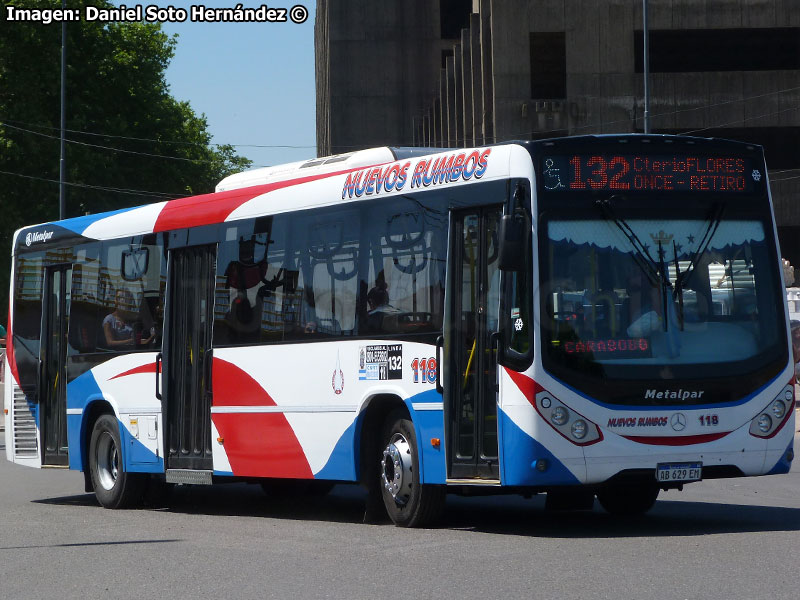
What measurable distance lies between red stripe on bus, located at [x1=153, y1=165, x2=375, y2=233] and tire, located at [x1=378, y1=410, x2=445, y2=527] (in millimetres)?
2770

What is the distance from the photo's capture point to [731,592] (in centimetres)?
816

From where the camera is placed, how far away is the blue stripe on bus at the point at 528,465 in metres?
11.0

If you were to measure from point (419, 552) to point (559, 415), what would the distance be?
4.93ft

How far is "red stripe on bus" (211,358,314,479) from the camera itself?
45.7 feet

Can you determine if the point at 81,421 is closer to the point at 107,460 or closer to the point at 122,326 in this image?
the point at 107,460

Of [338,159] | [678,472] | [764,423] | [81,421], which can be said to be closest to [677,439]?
[678,472]

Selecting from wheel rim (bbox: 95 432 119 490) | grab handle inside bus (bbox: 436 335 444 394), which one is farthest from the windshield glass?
wheel rim (bbox: 95 432 119 490)

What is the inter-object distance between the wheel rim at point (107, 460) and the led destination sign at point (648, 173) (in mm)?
7090

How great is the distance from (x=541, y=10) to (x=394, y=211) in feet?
143

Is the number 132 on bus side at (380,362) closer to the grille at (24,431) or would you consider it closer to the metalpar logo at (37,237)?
the grille at (24,431)

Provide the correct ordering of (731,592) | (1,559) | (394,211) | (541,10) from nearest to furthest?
(731,592), (1,559), (394,211), (541,10)

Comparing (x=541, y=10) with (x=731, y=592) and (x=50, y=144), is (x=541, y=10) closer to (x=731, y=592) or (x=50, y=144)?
(x=50, y=144)

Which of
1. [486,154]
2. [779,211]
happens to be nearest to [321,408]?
[486,154]

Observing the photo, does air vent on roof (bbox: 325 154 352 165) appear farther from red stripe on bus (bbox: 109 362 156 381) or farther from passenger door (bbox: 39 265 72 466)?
passenger door (bbox: 39 265 72 466)
